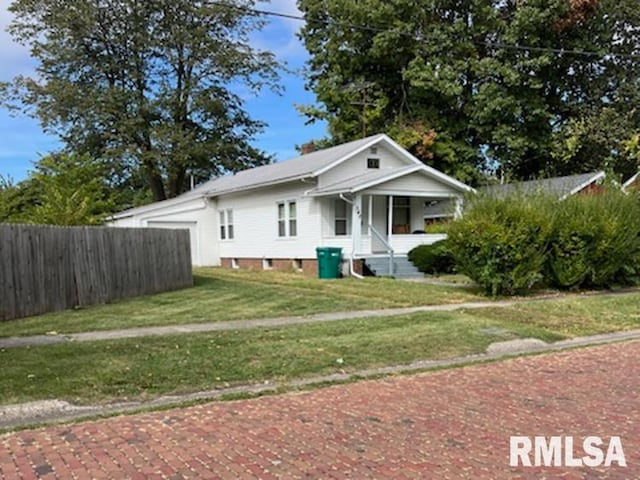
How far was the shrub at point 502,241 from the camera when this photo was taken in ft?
43.4

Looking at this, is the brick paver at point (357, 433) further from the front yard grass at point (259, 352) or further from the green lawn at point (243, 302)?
the green lawn at point (243, 302)

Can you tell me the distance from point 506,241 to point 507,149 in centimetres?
1919

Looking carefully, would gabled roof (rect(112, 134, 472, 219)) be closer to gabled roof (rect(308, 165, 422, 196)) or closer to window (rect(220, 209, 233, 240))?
gabled roof (rect(308, 165, 422, 196))

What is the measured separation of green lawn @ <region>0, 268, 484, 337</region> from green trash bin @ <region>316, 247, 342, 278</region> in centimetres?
110

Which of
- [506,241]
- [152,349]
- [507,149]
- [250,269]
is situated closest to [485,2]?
[507,149]

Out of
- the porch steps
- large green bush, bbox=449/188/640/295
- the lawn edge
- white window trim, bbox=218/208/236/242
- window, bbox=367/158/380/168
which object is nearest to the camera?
the lawn edge

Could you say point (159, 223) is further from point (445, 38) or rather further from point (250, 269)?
point (445, 38)

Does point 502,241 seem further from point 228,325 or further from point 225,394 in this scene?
point 225,394

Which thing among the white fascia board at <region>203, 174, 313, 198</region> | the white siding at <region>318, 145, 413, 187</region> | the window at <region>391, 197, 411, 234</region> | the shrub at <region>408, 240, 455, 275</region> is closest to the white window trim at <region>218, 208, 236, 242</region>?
the white fascia board at <region>203, 174, 313, 198</region>

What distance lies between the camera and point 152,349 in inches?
311

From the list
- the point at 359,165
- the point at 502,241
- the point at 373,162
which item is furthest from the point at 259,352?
the point at 373,162

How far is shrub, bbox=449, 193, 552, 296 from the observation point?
13219 millimetres

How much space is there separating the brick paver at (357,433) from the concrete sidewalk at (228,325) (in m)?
3.88

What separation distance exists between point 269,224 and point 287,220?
1.43m
